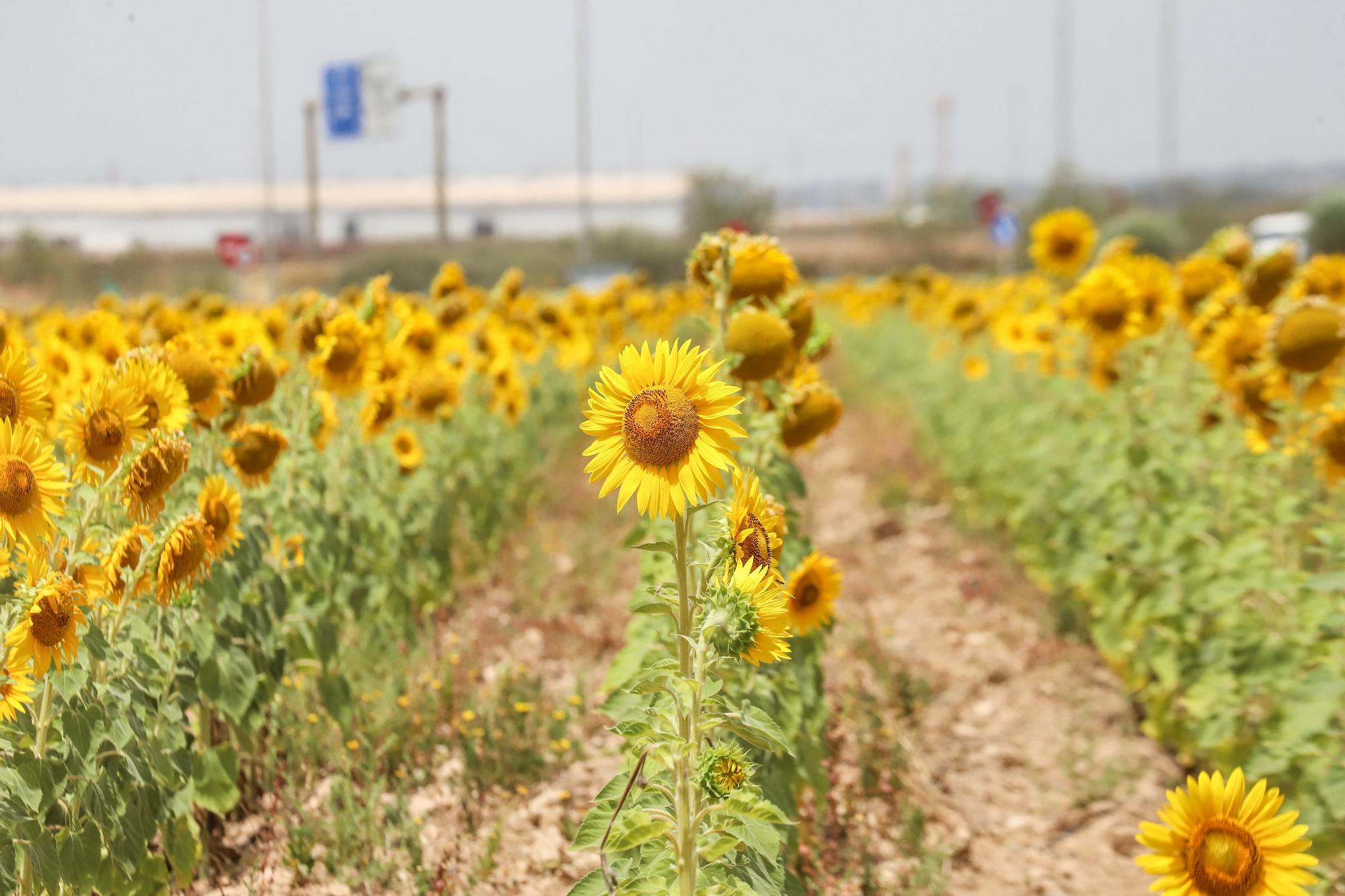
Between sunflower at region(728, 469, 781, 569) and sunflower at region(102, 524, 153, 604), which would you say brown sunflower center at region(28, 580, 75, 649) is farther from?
sunflower at region(728, 469, 781, 569)

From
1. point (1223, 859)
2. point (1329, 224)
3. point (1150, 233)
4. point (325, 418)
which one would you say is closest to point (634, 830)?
point (1223, 859)

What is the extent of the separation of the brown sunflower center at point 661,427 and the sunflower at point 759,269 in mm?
1073

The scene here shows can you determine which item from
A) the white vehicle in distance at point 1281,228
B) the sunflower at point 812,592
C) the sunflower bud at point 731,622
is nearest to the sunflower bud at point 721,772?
the sunflower bud at point 731,622

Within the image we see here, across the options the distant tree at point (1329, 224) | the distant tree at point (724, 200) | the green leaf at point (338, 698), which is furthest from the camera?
the distant tree at point (724, 200)

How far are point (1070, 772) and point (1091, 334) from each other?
1763 millimetres

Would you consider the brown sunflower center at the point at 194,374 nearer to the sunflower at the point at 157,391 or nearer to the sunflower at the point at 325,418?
the sunflower at the point at 157,391

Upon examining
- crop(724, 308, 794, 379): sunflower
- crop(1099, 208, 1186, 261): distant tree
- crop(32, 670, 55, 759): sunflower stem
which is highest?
crop(1099, 208, 1186, 261): distant tree

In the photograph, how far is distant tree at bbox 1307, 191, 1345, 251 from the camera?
1145 inches

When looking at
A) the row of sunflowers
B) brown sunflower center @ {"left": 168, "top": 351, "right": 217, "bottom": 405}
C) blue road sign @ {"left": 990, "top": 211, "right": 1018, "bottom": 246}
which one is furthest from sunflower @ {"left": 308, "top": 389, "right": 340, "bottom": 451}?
blue road sign @ {"left": 990, "top": 211, "right": 1018, "bottom": 246}

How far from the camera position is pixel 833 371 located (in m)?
17.2

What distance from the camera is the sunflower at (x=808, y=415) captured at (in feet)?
9.65

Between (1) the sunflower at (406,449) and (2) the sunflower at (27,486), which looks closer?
(2) the sunflower at (27,486)

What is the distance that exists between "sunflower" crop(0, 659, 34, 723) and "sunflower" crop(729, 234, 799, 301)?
177cm

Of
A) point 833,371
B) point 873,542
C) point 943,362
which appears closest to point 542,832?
point 873,542
